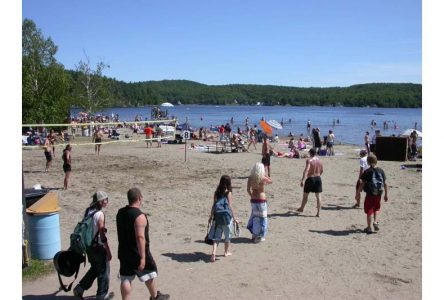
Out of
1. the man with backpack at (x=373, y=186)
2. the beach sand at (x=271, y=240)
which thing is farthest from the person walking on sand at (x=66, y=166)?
the man with backpack at (x=373, y=186)

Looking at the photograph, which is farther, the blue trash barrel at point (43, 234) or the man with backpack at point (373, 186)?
the man with backpack at point (373, 186)

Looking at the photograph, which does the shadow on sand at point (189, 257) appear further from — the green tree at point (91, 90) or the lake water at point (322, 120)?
the green tree at point (91, 90)

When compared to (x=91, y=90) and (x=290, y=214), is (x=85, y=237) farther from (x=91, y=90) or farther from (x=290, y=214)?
(x=91, y=90)

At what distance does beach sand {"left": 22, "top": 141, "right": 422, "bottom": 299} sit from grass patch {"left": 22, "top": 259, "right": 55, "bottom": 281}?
20cm

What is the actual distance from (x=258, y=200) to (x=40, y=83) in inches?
1226

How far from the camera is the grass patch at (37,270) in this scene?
19.7 ft

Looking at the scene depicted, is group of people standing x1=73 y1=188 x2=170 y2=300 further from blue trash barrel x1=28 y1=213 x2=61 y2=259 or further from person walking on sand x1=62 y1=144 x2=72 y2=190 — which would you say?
person walking on sand x1=62 y1=144 x2=72 y2=190

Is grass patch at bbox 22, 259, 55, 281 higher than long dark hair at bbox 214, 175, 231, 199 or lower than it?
lower

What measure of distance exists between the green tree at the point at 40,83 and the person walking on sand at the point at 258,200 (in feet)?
88.5

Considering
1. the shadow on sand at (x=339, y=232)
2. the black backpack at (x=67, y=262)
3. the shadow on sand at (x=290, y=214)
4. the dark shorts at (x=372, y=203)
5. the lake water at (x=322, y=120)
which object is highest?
the lake water at (x=322, y=120)

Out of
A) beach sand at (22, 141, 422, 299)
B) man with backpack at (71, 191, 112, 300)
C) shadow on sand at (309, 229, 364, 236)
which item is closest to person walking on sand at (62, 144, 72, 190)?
beach sand at (22, 141, 422, 299)

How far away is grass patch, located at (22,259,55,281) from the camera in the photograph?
6.00 meters

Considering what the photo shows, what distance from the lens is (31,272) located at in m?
6.10
